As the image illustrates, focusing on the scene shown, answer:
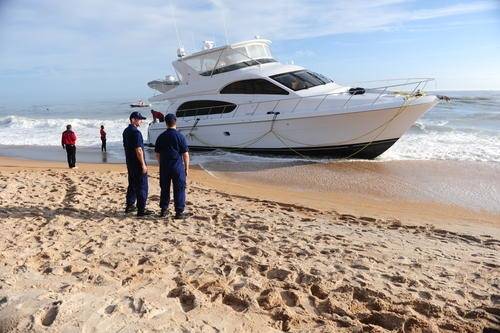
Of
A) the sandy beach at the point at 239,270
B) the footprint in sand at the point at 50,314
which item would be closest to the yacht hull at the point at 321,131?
the sandy beach at the point at 239,270

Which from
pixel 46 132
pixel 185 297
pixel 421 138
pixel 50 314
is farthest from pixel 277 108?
pixel 46 132

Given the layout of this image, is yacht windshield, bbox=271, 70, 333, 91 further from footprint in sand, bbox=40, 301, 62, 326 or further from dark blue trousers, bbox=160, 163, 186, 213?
footprint in sand, bbox=40, 301, 62, 326

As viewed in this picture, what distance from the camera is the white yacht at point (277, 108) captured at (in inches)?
442

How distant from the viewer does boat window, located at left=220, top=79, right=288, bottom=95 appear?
39.3ft

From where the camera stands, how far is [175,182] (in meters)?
5.30

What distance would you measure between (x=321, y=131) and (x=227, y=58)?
416cm

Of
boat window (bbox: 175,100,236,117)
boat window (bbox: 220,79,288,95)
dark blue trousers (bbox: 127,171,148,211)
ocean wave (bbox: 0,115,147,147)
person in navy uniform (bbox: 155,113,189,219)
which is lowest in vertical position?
ocean wave (bbox: 0,115,147,147)

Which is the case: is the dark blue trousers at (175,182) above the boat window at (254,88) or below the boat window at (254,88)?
below

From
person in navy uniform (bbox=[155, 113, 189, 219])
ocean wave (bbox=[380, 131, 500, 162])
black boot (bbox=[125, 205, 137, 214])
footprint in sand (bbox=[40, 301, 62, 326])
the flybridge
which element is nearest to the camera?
footprint in sand (bbox=[40, 301, 62, 326])

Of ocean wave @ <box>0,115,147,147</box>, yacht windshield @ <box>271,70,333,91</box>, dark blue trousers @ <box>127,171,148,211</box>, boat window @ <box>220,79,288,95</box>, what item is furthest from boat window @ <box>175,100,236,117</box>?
dark blue trousers @ <box>127,171,148,211</box>

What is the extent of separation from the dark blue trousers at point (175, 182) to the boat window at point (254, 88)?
23.5 ft

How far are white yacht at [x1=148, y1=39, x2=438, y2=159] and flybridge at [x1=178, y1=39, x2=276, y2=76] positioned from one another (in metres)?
0.03

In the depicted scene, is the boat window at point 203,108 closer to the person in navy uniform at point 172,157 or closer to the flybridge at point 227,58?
the flybridge at point 227,58

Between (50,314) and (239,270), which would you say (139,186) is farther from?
(50,314)
